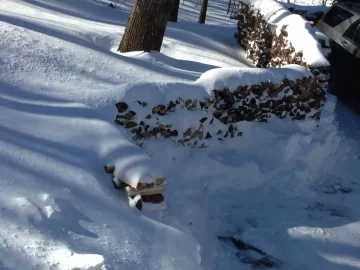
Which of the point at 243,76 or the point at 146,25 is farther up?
the point at 146,25

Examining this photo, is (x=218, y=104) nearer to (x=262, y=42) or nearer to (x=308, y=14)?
(x=262, y=42)

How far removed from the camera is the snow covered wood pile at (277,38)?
24.4 feet

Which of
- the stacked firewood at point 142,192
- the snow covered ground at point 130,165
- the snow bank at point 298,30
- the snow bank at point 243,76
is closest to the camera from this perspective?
the snow covered ground at point 130,165

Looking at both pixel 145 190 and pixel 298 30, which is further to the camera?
pixel 298 30

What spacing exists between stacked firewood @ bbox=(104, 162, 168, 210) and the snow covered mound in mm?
1026

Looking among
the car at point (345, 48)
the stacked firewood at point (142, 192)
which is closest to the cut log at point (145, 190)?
the stacked firewood at point (142, 192)

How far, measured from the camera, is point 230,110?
20.7 feet

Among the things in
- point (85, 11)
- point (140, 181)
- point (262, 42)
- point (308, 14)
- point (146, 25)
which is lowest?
point (85, 11)

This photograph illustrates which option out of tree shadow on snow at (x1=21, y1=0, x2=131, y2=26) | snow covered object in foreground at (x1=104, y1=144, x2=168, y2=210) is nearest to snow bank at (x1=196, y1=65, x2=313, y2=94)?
snow covered object in foreground at (x1=104, y1=144, x2=168, y2=210)

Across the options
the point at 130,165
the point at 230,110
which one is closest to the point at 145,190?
the point at 130,165

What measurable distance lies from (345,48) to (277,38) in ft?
3.50

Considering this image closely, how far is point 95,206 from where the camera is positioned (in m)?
3.94

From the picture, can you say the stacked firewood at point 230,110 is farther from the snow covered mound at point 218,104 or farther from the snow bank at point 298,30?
the snow bank at point 298,30

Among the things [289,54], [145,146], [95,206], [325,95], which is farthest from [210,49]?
[95,206]
